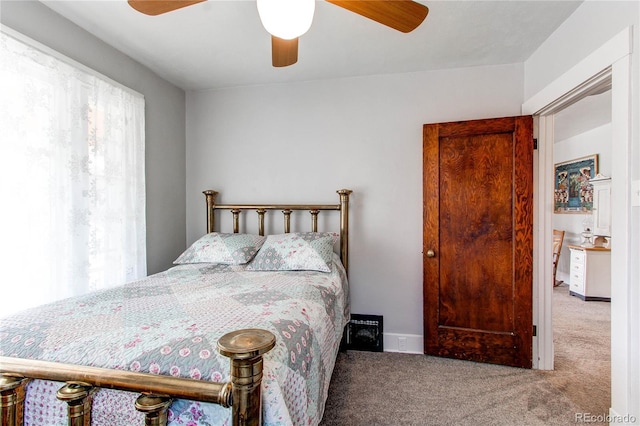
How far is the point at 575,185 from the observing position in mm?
5062

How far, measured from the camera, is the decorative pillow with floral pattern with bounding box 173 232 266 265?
246 cm

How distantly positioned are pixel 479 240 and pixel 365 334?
4.17 feet

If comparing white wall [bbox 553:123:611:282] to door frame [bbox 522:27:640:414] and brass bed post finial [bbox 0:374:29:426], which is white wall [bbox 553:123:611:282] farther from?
brass bed post finial [bbox 0:374:29:426]

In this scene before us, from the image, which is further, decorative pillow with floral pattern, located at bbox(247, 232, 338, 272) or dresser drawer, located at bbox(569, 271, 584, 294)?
dresser drawer, located at bbox(569, 271, 584, 294)

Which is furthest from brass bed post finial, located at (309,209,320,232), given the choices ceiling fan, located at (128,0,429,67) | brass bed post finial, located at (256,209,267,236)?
ceiling fan, located at (128,0,429,67)

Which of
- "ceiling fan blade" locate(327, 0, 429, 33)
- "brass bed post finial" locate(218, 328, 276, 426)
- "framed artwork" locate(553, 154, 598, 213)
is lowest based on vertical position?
"brass bed post finial" locate(218, 328, 276, 426)

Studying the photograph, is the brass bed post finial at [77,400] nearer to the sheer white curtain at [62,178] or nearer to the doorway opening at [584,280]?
the sheer white curtain at [62,178]

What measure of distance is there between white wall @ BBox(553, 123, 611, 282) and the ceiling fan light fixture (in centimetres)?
525

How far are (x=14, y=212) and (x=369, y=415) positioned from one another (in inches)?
91.0

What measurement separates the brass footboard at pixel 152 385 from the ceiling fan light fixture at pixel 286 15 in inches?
45.0

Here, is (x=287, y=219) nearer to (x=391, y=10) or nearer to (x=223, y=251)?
(x=223, y=251)

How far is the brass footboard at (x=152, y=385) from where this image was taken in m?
0.79

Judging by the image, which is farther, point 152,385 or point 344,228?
point 344,228

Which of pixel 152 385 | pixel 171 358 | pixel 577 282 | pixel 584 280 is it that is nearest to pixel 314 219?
pixel 171 358
